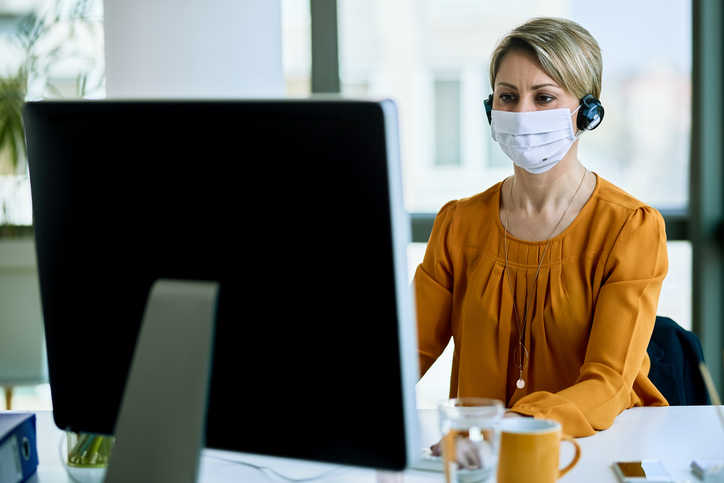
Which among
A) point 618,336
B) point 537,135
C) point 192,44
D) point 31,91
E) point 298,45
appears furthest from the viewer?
point 31,91

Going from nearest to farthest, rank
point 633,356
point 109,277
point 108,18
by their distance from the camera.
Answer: point 109,277, point 633,356, point 108,18

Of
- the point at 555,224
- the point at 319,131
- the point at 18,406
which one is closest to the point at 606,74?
the point at 555,224

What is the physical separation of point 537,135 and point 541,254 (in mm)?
288

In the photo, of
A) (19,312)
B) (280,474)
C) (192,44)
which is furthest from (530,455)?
(19,312)

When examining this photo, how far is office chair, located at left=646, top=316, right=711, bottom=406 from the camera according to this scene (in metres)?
1.49

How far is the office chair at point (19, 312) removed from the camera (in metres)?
2.99

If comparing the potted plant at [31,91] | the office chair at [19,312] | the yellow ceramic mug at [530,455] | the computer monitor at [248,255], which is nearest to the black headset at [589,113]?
the yellow ceramic mug at [530,455]

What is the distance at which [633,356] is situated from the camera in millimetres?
1341

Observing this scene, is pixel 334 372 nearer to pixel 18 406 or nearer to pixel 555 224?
pixel 555 224

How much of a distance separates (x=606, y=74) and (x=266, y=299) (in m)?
2.38

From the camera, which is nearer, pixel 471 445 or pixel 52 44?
pixel 471 445

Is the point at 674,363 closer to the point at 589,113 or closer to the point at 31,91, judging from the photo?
the point at 589,113

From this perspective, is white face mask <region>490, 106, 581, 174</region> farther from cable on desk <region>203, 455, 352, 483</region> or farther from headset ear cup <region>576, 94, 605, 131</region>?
cable on desk <region>203, 455, 352, 483</region>

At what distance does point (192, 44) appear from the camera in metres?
2.27
